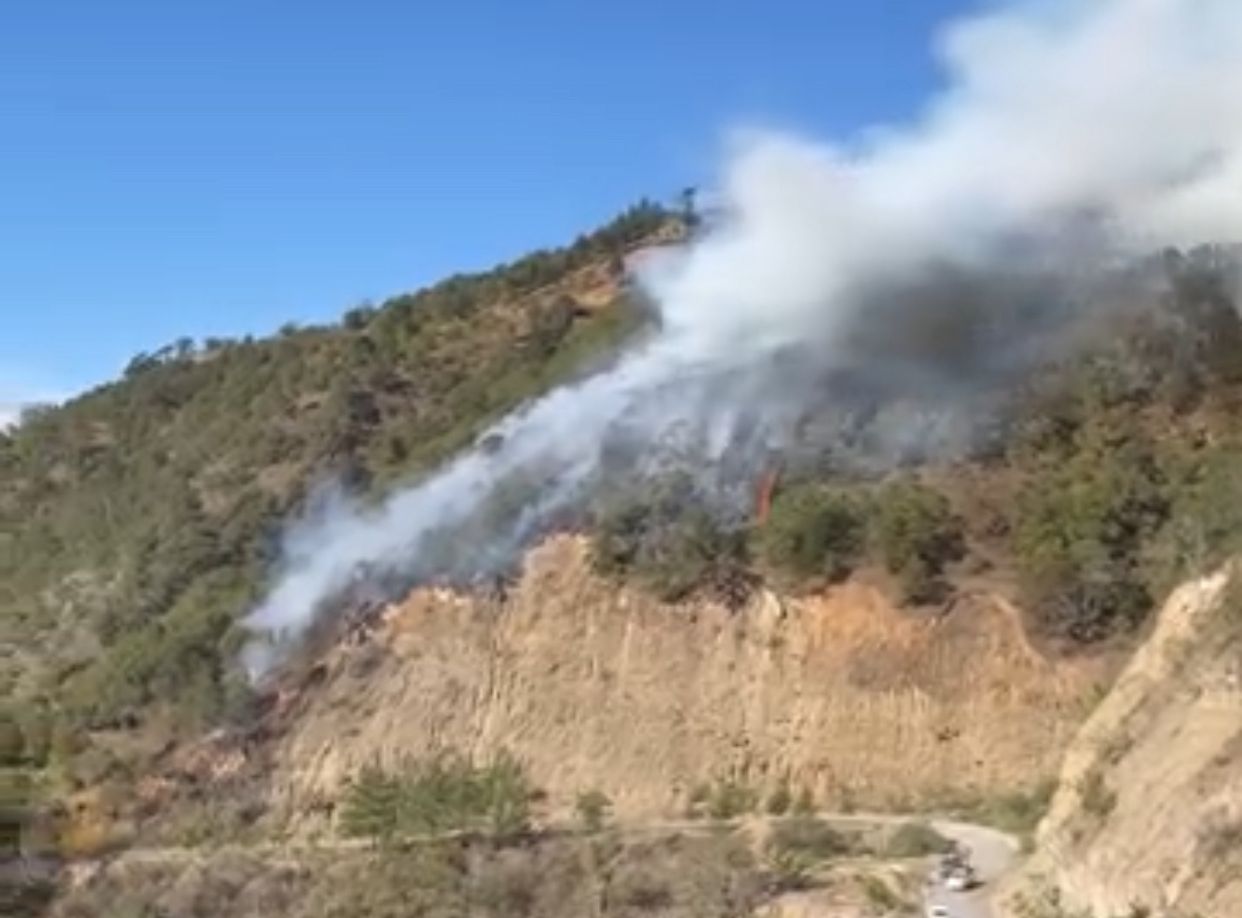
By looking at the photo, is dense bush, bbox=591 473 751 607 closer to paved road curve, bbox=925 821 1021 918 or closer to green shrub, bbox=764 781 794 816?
green shrub, bbox=764 781 794 816

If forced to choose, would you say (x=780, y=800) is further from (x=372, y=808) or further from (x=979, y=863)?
Result: (x=979, y=863)

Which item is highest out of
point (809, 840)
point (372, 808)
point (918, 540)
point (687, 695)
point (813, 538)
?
point (813, 538)

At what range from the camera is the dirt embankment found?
1934 inches

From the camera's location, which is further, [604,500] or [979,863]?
[604,500]

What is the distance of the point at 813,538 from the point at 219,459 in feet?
122

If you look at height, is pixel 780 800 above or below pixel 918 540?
below

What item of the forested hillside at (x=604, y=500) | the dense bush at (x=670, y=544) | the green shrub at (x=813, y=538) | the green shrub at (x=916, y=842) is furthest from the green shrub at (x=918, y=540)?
the green shrub at (x=916, y=842)

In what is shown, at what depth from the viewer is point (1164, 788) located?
2923cm

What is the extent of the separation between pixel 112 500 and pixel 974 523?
152 ft

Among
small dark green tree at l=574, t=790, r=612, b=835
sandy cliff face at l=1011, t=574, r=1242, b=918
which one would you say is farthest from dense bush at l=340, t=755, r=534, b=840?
sandy cliff face at l=1011, t=574, r=1242, b=918

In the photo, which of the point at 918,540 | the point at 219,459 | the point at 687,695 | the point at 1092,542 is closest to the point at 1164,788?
the point at 1092,542

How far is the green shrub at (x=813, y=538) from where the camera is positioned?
53.0 meters

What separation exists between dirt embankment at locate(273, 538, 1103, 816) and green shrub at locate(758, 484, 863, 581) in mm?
799

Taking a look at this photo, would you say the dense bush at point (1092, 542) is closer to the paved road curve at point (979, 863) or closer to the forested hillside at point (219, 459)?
the paved road curve at point (979, 863)
